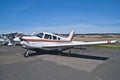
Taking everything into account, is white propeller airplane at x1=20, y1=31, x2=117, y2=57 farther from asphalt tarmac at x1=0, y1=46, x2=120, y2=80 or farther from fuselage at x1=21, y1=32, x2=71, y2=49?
asphalt tarmac at x1=0, y1=46, x2=120, y2=80

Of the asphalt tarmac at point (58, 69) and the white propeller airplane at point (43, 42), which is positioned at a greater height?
the white propeller airplane at point (43, 42)

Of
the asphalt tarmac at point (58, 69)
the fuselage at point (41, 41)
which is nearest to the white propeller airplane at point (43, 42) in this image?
the fuselage at point (41, 41)

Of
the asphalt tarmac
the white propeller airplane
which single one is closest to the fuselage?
the white propeller airplane

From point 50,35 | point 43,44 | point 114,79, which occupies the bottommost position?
point 114,79

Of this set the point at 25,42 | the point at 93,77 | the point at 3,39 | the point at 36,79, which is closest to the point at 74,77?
the point at 93,77

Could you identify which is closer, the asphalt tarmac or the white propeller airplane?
the asphalt tarmac

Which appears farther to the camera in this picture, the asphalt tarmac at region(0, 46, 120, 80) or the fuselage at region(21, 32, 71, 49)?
the fuselage at region(21, 32, 71, 49)

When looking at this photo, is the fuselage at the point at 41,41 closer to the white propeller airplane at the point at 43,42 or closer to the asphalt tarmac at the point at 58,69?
the white propeller airplane at the point at 43,42

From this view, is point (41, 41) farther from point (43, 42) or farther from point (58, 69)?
point (58, 69)

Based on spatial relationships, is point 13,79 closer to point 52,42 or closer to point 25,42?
point 25,42

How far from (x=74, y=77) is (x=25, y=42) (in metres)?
7.12

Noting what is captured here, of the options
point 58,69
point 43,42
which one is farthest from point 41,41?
point 58,69

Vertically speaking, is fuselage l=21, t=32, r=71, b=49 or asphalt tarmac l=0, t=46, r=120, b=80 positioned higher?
fuselage l=21, t=32, r=71, b=49

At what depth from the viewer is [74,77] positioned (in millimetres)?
6191
